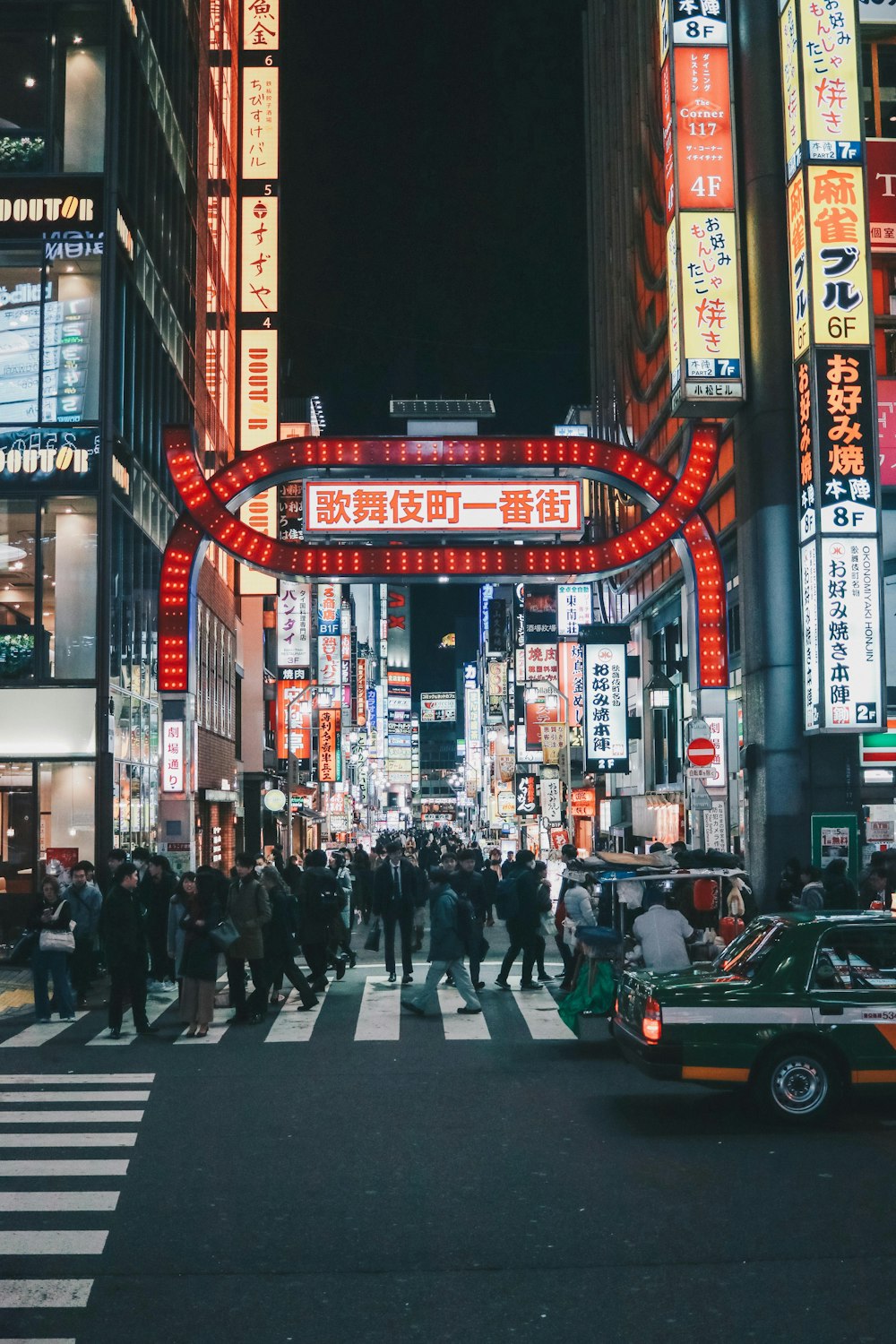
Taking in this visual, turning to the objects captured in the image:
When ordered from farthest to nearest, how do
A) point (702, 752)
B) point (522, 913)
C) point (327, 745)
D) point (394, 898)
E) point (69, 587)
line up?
point (327, 745), point (69, 587), point (702, 752), point (394, 898), point (522, 913)

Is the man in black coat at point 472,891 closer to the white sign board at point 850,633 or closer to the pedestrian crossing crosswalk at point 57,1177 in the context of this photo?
the white sign board at point 850,633

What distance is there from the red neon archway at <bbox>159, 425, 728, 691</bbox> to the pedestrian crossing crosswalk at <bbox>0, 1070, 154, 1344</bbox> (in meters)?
10.3

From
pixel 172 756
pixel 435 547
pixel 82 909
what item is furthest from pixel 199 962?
pixel 435 547

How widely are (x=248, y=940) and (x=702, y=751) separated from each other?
7.72 meters

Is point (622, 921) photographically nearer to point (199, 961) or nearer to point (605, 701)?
point (199, 961)

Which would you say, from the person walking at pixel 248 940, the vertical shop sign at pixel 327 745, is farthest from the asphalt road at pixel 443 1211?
the vertical shop sign at pixel 327 745

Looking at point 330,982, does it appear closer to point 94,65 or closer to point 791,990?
point 791,990

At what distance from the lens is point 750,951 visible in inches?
424

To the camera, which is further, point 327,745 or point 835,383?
point 327,745

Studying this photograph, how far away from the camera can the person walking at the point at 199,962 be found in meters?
14.8

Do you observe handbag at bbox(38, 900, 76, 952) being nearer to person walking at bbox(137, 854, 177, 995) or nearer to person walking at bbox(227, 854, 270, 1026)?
person walking at bbox(227, 854, 270, 1026)

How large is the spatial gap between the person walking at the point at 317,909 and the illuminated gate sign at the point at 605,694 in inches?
935

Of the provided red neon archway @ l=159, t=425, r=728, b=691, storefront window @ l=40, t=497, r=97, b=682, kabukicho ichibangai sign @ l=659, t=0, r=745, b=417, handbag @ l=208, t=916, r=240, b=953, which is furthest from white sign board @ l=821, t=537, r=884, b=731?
storefront window @ l=40, t=497, r=97, b=682

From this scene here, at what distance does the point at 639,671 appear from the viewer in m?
44.0
